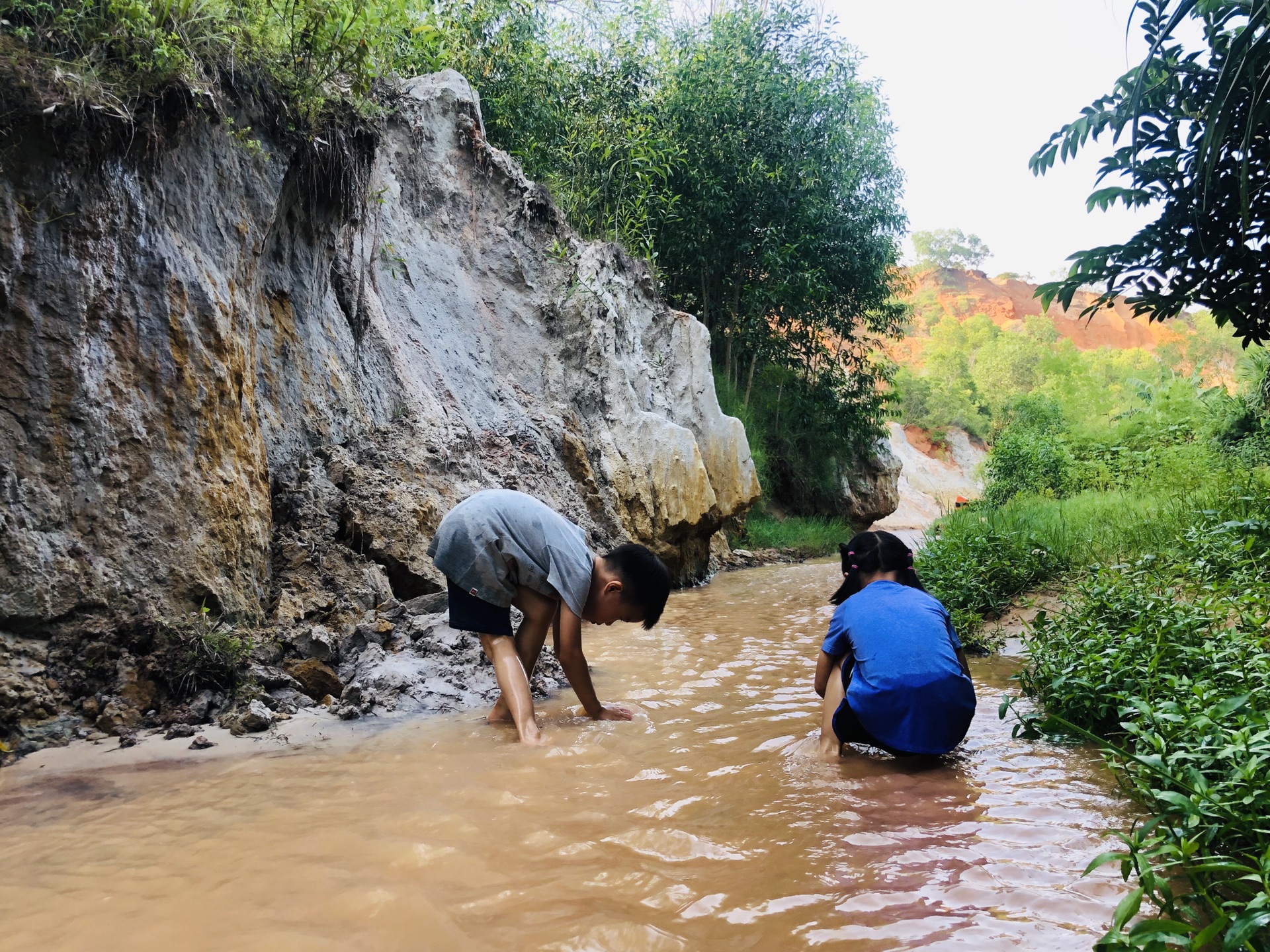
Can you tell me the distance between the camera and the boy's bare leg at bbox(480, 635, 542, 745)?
343 centimetres

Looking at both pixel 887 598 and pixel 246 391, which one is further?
pixel 246 391

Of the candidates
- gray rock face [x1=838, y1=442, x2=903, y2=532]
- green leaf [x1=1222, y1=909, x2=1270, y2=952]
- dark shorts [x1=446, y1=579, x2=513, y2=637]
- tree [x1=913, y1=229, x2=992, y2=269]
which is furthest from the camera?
tree [x1=913, y1=229, x2=992, y2=269]

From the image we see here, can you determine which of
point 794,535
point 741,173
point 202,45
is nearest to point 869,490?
point 794,535

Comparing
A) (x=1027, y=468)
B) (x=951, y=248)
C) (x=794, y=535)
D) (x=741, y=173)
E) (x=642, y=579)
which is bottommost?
(x=794, y=535)

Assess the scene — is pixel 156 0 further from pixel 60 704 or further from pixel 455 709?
pixel 455 709

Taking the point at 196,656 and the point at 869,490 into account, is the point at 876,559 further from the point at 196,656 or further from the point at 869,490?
the point at 869,490

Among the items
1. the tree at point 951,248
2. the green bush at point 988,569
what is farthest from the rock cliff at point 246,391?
the tree at point 951,248

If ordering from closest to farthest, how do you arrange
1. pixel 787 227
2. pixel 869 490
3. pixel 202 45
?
pixel 202 45
pixel 787 227
pixel 869 490

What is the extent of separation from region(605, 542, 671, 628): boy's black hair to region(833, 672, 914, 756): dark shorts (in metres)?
0.90

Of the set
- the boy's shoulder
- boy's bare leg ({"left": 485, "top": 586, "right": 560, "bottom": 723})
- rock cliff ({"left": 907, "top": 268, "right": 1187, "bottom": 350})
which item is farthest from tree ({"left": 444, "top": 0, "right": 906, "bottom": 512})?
rock cliff ({"left": 907, "top": 268, "right": 1187, "bottom": 350})

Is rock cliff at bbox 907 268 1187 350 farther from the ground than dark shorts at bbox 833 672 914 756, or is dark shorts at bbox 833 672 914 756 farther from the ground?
rock cliff at bbox 907 268 1187 350

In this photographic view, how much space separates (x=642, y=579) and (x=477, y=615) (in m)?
0.83

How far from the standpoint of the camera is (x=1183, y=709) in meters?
2.56

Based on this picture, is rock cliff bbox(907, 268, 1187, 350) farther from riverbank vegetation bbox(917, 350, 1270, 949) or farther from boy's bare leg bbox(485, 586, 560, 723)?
boy's bare leg bbox(485, 586, 560, 723)
